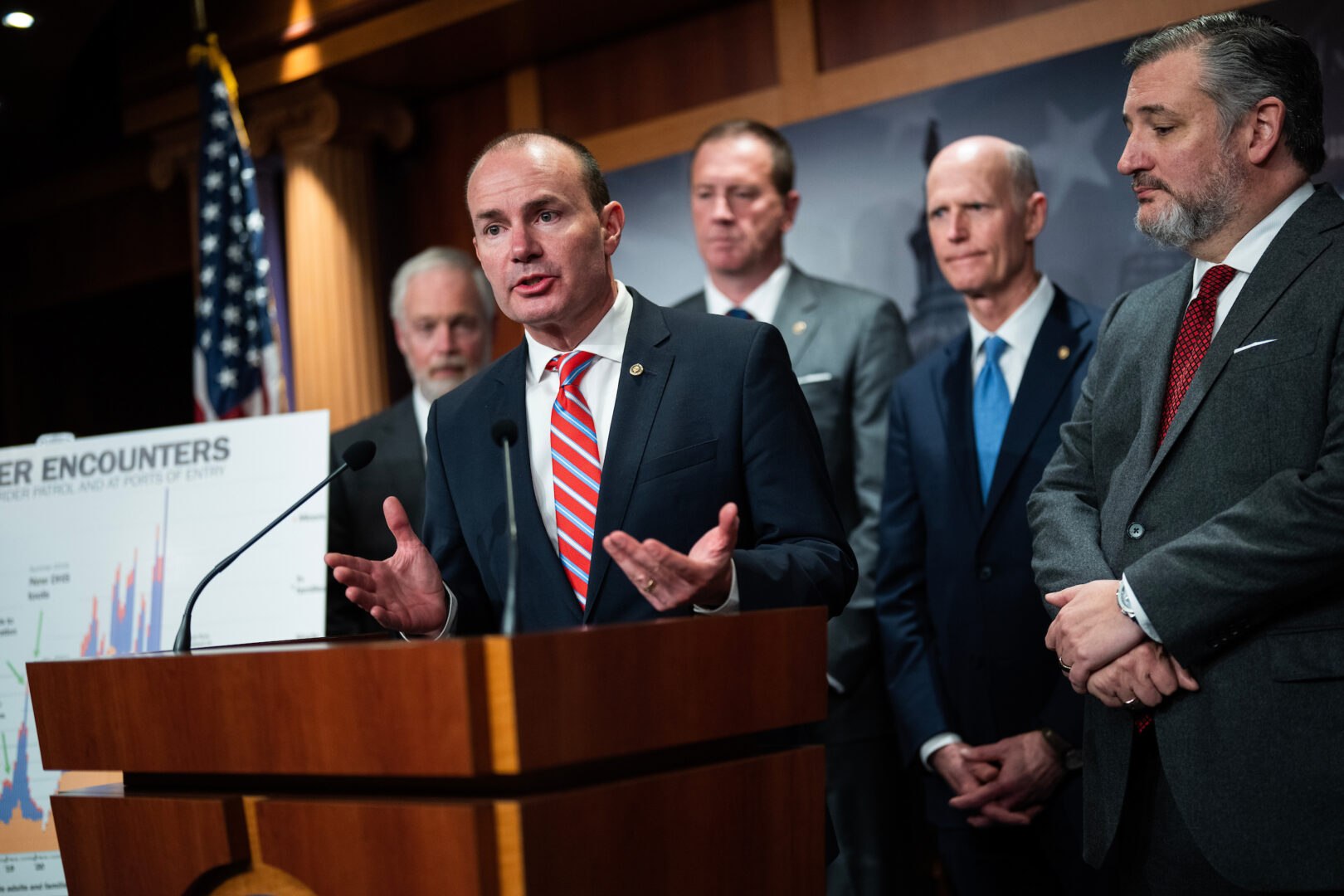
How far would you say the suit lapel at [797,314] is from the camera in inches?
134

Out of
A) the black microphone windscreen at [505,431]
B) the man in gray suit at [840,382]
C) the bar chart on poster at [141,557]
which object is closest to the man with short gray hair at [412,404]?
the bar chart on poster at [141,557]

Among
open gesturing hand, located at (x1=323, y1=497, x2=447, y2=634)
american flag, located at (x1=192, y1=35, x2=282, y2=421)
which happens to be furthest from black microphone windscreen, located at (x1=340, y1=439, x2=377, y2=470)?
american flag, located at (x1=192, y1=35, x2=282, y2=421)

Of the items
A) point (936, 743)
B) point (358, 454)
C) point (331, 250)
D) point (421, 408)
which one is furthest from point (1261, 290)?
point (331, 250)

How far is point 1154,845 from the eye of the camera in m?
1.98

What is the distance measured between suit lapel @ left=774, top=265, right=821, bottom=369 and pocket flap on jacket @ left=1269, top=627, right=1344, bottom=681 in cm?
171

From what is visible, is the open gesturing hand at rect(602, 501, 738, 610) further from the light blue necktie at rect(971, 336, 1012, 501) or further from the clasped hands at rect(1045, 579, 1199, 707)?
the light blue necktie at rect(971, 336, 1012, 501)

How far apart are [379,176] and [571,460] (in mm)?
4089

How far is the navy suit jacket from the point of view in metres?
2.76

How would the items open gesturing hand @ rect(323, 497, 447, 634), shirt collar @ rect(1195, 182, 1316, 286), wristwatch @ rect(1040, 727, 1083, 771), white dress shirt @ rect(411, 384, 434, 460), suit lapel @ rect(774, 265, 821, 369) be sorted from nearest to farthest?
open gesturing hand @ rect(323, 497, 447, 634), shirt collar @ rect(1195, 182, 1316, 286), wristwatch @ rect(1040, 727, 1083, 771), suit lapel @ rect(774, 265, 821, 369), white dress shirt @ rect(411, 384, 434, 460)

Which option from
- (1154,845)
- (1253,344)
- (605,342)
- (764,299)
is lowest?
(1154,845)

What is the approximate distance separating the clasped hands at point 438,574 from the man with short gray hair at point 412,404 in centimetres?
146

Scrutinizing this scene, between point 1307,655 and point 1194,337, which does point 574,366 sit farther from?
point 1307,655

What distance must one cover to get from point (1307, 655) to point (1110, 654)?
273 millimetres

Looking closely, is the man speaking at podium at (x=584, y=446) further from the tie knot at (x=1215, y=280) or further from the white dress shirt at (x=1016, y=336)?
the white dress shirt at (x=1016, y=336)
